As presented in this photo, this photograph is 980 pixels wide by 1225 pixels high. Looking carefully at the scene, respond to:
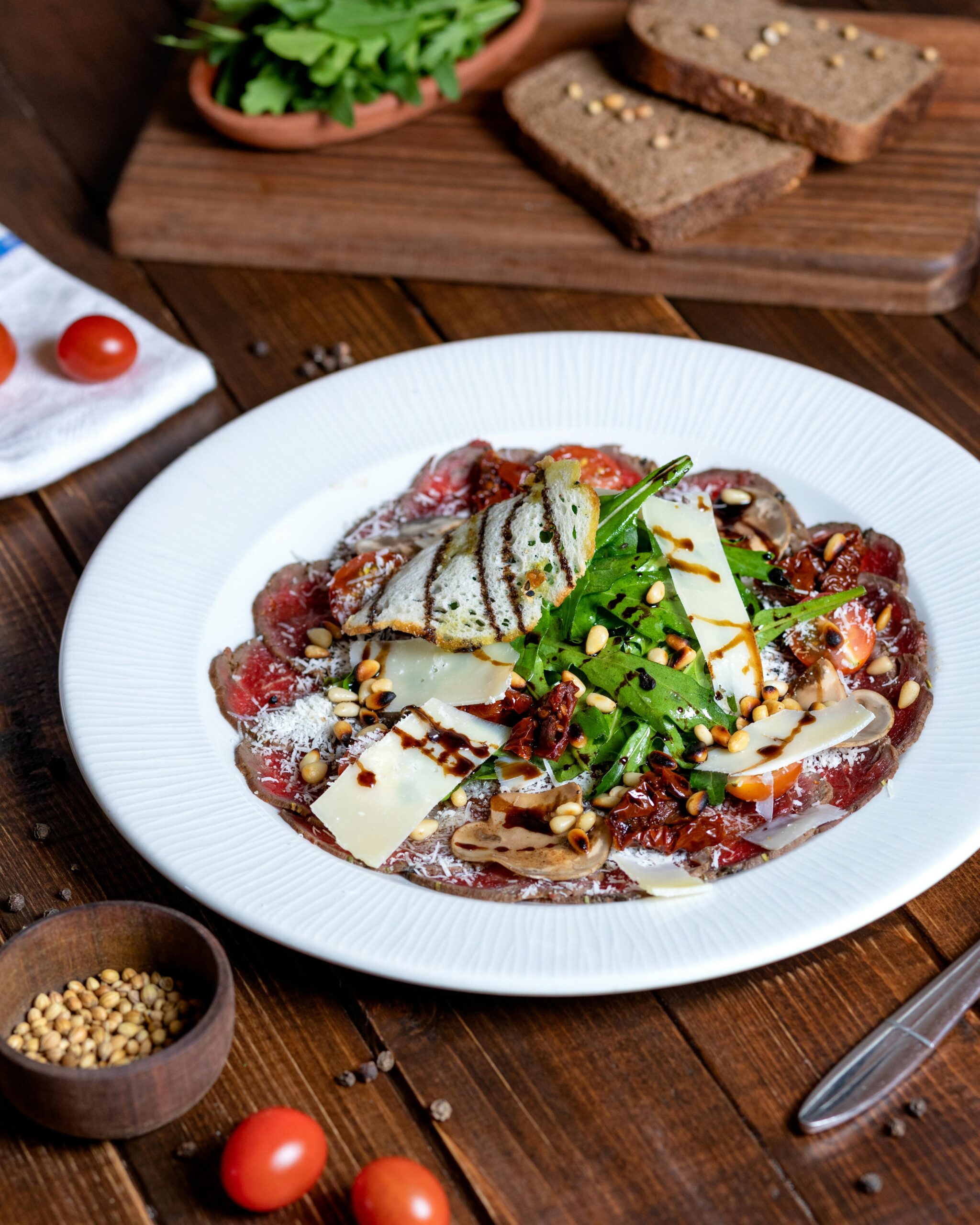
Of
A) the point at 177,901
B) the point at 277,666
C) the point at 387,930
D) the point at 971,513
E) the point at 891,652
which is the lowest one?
the point at 177,901

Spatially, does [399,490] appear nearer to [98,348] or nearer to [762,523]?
[762,523]

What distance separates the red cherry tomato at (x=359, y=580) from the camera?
341 centimetres

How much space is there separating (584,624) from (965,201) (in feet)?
8.56

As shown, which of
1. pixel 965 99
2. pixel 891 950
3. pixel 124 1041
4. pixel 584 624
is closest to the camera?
pixel 124 1041

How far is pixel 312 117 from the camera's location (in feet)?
16.2

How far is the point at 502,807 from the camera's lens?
301 centimetres

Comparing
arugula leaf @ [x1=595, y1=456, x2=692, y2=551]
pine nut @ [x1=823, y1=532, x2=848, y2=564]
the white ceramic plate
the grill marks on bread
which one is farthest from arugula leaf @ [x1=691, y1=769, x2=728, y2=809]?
pine nut @ [x1=823, y1=532, x2=848, y2=564]

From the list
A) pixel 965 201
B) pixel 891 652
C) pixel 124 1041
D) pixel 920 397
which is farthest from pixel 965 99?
pixel 124 1041

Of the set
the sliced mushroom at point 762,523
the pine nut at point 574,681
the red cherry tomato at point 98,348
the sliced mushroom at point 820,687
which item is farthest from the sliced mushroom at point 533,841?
the red cherry tomato at point 98,348

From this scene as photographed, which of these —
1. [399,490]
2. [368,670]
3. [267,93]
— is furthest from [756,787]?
[267,93]

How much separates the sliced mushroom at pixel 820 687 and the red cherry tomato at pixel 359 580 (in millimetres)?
1085

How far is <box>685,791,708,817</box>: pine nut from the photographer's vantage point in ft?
9.79

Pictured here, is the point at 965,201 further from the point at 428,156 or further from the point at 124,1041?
the point at 124,1041

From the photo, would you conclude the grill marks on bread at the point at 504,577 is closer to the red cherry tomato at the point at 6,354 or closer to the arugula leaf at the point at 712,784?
the arugula leaf at the point at 712,784
